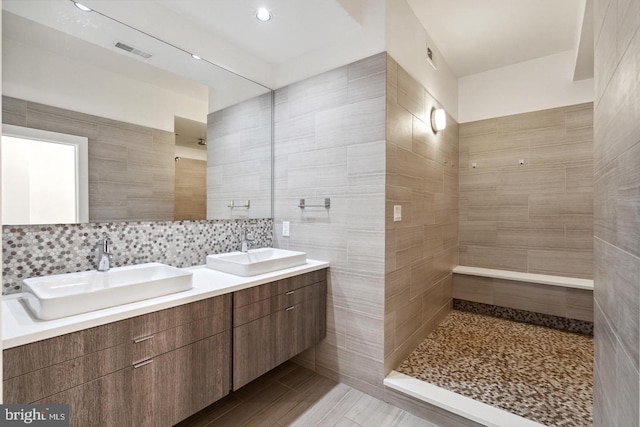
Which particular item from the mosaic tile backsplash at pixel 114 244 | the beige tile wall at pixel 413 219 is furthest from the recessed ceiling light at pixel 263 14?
the mosaic tile backsplash at pixel 114 244

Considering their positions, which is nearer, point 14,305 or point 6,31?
point 14,305

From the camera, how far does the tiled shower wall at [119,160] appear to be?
64.9 inches

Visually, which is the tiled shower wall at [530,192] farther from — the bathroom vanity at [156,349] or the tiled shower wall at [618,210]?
the bathroom vanity at [156,349]

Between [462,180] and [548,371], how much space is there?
2179 mm

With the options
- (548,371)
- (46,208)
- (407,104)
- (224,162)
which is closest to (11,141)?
(46,208)

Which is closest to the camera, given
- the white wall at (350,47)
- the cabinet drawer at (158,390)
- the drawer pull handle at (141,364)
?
the cabinet drawer at (158,390)

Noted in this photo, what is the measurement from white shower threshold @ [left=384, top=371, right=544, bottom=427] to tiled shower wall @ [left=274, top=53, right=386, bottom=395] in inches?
6.0

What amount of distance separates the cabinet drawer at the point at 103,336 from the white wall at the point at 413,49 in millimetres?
2030

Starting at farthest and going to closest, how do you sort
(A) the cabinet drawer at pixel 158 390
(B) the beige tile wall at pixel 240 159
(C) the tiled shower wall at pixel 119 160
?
1. (B) the beige tile wall at pixel 240 159
2. (C) the tiled shower wall at pixel 119 160
3. (A) the cabinet drawer at pixel 158 390

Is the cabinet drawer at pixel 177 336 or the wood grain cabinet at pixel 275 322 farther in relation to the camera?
the wood grain cabinet at pixel 275 322

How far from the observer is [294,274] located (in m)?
2.14

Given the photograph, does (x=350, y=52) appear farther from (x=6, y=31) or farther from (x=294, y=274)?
(x=6, y=31)

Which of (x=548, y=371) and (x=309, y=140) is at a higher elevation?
(x=309, y=140)

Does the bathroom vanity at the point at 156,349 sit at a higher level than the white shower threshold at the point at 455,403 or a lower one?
higher
